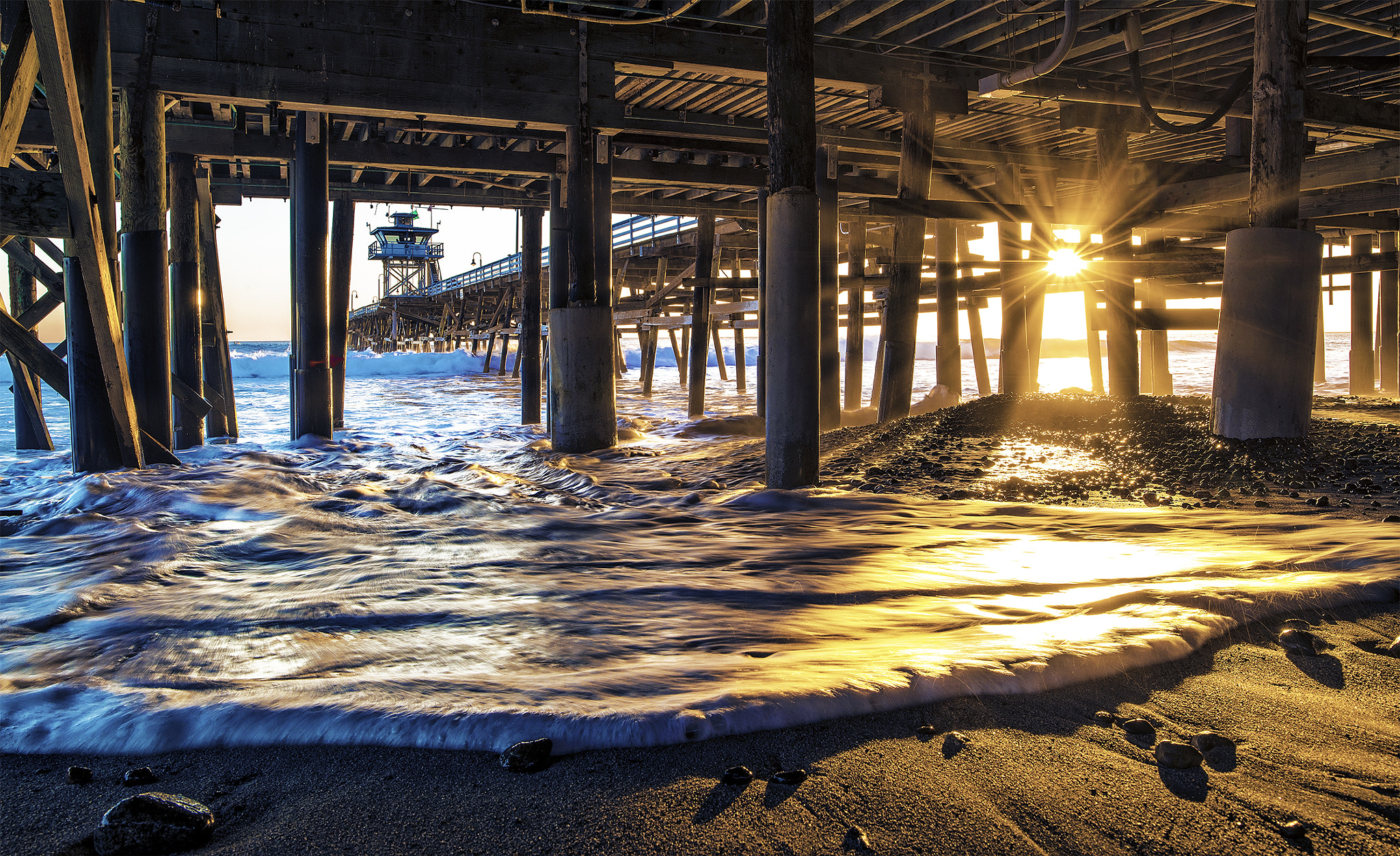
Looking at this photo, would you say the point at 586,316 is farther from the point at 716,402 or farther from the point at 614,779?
the point at 716,402

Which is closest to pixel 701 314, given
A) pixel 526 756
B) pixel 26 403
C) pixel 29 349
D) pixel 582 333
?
pixel 582 333

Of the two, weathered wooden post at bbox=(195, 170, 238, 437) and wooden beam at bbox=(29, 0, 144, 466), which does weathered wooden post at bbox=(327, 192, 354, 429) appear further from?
wooden beam at bbox=(29, 0, 144, 466)

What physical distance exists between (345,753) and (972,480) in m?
4.86

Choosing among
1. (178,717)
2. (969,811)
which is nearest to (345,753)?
(178,717)

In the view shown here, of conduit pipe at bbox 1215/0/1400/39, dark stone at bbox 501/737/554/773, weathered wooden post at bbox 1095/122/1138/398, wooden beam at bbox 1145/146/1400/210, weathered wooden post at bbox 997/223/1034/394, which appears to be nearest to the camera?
dark stone at bbox 501/737/554/773

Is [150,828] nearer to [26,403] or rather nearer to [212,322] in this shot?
[26,403]

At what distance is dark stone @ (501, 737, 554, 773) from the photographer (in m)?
1.80

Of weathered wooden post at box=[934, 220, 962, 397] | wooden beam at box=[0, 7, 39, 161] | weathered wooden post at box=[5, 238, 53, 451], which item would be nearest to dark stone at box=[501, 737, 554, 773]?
wooden beam at box=[0, 7, 39, 161]

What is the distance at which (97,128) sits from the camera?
661 centimetres

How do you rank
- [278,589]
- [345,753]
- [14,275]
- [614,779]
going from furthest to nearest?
[14,275] → [278,589] → [345,753] → [614,779]

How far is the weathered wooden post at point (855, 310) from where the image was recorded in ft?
44.5

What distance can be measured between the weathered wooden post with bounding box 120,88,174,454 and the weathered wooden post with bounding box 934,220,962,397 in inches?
324

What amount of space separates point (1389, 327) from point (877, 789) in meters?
18.5

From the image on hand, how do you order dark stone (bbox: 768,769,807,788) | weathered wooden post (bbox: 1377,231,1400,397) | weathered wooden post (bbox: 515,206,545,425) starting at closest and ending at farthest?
1. dark stone (bbox: 768,769,807,788)
2. weathered wooden post (bbox: 515,206,545,425)
3. weathered wooden post (bbox: 1377,231,1400,397)
